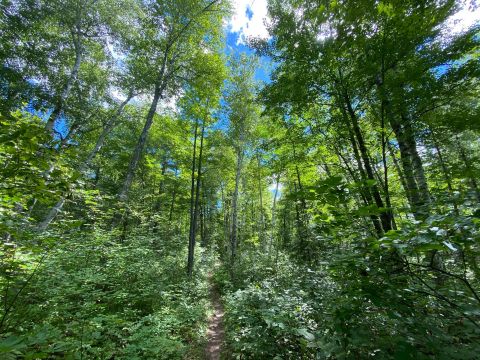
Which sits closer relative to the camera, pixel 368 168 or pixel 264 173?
pixel 368 168

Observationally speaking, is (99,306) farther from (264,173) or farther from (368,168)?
(264,173)

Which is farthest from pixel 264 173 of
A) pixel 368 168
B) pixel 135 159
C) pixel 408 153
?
pixel 368 168

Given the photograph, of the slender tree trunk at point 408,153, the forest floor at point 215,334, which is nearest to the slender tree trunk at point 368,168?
the slender tree trunk at point 408,153

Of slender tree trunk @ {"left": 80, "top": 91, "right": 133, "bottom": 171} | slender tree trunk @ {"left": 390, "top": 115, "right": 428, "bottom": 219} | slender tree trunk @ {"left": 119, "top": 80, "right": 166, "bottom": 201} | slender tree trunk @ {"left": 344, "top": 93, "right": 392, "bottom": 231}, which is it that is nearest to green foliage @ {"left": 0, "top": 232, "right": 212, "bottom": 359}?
slender tree trunk @ {"left": 119, "top": 80, "right": 166, "bottom": 201}

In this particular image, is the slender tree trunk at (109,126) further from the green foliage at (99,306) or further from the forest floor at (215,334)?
the forest floor at (215,334)

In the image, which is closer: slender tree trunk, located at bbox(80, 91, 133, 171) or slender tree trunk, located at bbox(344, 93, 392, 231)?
slender tree trunk, located at bbox(344, 93, 392, 231)

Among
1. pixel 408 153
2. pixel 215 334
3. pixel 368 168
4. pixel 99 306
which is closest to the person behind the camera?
pixel 99 306

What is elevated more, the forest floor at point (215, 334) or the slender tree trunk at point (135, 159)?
the slender tree trunk at point (135, 159)

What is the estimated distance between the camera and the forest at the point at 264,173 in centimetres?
168

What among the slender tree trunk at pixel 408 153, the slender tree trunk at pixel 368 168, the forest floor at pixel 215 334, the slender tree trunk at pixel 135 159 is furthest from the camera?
the slender tree trunk at pixel 135 159

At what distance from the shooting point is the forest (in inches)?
66.1

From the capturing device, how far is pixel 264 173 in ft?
45.3

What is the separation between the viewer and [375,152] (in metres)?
4.63

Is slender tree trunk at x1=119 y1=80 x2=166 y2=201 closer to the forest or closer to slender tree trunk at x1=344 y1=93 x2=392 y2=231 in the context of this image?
the forest
